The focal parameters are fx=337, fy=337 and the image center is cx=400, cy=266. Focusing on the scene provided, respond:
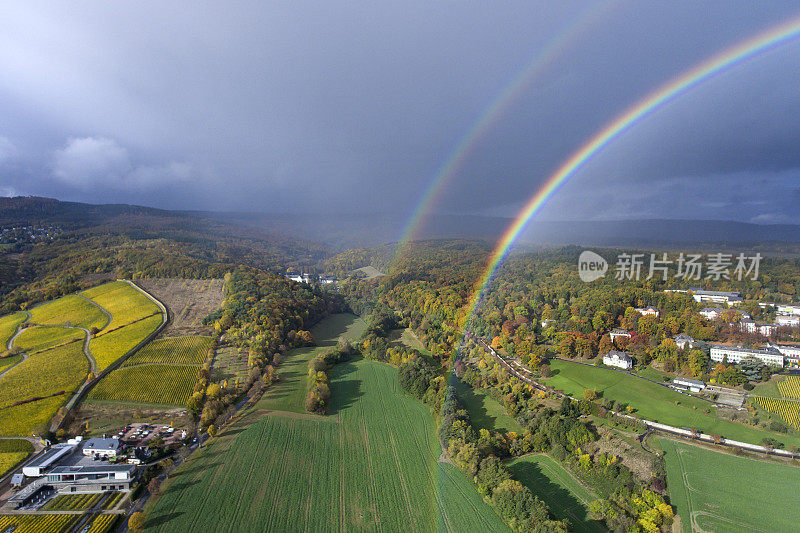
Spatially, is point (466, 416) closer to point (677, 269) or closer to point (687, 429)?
point (687, 429)

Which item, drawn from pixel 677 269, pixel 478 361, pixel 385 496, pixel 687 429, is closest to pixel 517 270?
pixel 677 269

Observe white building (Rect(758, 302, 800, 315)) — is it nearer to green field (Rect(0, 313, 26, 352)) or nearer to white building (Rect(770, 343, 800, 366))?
white building (Rect(770, 343, 800, 366))

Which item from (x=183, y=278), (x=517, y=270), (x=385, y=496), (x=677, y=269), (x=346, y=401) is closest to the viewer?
(x=385, y=496)

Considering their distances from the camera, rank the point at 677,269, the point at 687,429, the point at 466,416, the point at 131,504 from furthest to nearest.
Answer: the point at 677,269
the point at 466,416
the point at 687,429
the point at 131,504

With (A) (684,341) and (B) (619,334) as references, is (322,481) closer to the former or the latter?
(B) (619,334)

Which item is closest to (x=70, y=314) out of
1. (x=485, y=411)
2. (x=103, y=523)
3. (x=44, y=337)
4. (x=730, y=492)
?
(x=44, y=337)

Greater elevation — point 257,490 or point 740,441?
point 740,441

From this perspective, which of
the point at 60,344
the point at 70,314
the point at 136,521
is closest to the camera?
the point at 136,521

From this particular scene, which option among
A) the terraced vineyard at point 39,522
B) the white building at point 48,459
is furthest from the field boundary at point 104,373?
the terraced vineyard at point 39,522
